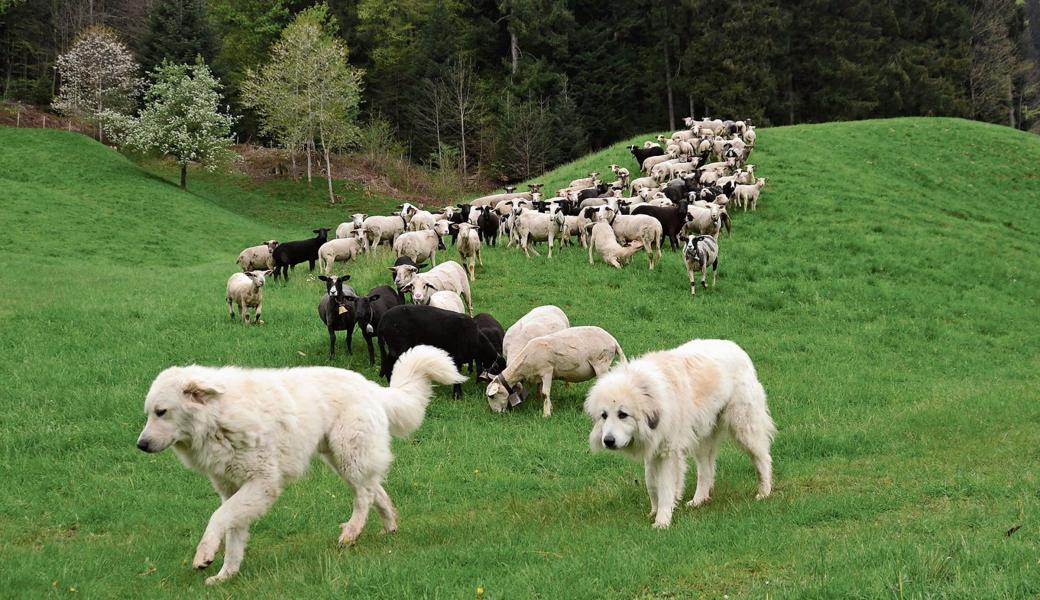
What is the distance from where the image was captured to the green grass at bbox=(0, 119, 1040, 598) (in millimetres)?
5551

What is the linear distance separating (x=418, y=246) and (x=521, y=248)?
4.14m

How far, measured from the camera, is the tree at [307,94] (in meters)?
52.3

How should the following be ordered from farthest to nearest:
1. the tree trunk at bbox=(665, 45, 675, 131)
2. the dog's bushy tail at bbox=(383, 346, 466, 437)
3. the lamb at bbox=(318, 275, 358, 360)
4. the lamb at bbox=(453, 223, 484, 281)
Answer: the tree trunk at bbox=(665, 45, 675, 131)
the lamb at bbox=(453, 223, 484, 281)
the lamb at bbox=(318, 275, 358, 360)
the dog's bushy tail at bbox=(383, 346, 466, 437)

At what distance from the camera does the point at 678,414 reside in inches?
283

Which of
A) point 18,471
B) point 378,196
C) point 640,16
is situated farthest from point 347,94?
point 18,471

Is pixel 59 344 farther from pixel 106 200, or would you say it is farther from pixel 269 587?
pixel 106 200

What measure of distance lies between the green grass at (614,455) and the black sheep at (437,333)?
2.82ft

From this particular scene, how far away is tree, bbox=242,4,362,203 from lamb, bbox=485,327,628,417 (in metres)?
41.9

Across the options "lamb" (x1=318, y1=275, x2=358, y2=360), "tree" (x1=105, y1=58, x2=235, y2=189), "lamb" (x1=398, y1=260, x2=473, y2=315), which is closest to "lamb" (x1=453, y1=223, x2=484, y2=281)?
"lamb" (x1=398, y1=260, x2=473, y2=315)

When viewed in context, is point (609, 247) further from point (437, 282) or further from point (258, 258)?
point (258, 258)

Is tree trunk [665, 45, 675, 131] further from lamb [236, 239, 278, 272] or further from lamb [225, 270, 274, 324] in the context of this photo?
lamb [225, 270, 274, 324]

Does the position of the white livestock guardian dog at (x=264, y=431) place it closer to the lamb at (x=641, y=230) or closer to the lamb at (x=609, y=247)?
the lamb at (x=609, y=247)

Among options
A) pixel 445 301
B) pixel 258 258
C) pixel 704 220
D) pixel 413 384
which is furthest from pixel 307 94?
pixel 413 384

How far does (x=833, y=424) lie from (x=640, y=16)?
60.6 m
